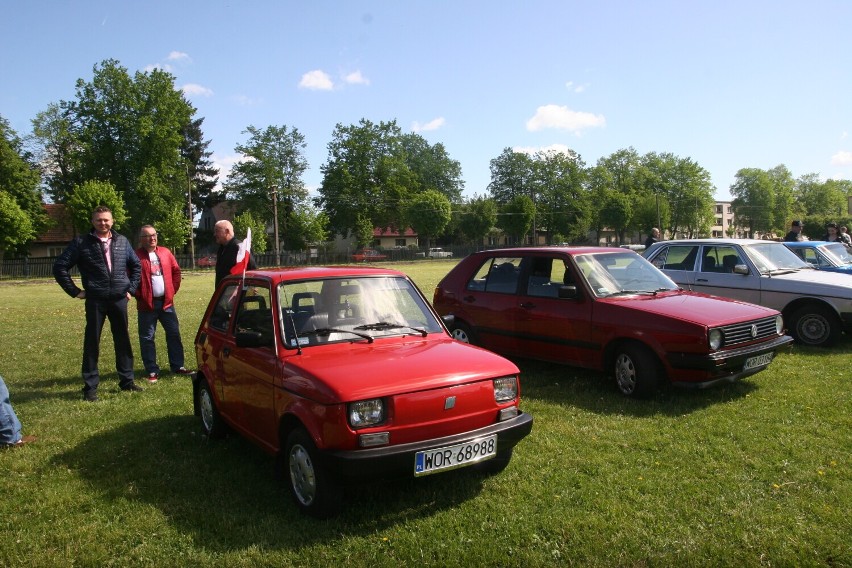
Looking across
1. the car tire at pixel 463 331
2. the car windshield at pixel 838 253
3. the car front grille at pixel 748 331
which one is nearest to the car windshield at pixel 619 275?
the car front grille at pixel 748 331

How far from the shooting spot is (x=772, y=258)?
10102 mm

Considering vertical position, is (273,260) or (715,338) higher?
(715,338)

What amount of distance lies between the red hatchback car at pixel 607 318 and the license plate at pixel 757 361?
1 centimetres

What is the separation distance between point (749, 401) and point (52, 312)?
58.6 feet

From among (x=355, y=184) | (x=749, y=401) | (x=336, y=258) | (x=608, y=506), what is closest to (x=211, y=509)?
(x=608, y=506)

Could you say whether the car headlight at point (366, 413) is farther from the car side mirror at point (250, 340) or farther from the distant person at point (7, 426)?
the distant person at point (7, 426)

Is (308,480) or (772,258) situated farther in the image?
(772,258)

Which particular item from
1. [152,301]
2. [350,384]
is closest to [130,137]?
[152,301]

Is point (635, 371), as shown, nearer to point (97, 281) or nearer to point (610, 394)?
point (610, 394)

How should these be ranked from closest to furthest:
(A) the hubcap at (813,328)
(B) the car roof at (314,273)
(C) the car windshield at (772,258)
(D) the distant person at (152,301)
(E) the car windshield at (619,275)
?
1. (B) the car roof at (314,273)
2. (E) the car windshield at (619,275)
3. (D) the distant person at (152,301)
4. (A) the hubcap at (813,328)
5. (C) the car windshield at (772,258)

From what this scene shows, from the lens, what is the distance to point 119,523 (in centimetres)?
396

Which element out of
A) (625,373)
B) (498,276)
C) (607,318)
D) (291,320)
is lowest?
(625,373)

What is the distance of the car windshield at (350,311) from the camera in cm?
454

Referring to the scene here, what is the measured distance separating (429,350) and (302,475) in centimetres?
123
